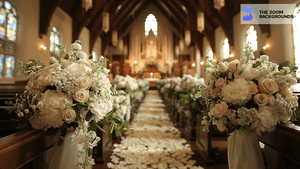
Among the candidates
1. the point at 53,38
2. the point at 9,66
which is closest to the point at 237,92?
the point at 9,66

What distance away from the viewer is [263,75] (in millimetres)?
1009

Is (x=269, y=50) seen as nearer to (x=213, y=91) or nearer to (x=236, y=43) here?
(x=236, y=43)

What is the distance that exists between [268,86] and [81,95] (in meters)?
1.00

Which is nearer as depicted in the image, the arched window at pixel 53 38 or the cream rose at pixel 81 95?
the cream rose at pixel 81 95

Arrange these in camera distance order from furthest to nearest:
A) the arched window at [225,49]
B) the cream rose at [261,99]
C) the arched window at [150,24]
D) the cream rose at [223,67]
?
1. the arched window at [150,24]
2. the arched window at [225,49]
3. the cream rose at [223,67]
4. the cream rose at [261,99]

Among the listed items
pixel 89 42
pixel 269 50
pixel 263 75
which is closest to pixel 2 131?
pixel 263 75

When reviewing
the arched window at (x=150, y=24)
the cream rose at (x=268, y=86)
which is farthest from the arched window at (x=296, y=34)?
the arched window at (x=150, y=24)

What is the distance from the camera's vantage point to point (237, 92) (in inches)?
37.4

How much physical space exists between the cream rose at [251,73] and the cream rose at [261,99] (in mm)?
108

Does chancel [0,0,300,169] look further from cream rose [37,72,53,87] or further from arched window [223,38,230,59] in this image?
arched window [223,38,230,59]

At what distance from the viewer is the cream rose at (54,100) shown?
83 cm

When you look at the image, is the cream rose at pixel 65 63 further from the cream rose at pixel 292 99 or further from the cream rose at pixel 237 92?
the cream rose at pixel 292 99

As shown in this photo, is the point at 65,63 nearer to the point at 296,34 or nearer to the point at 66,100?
the point at 66,100

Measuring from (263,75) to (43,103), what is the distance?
122 centimetres
